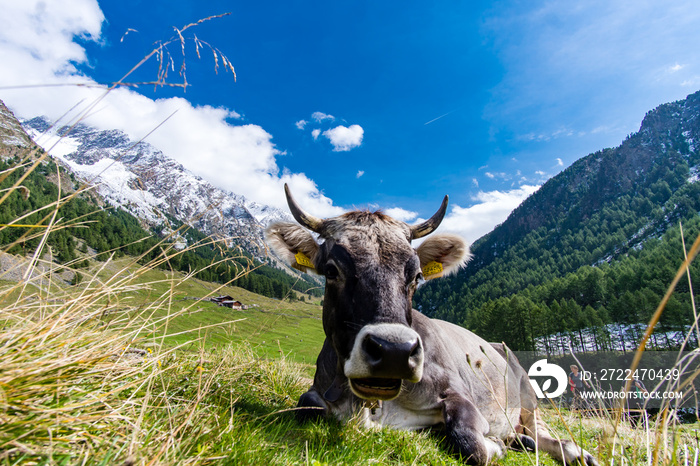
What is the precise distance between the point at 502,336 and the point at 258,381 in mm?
109034

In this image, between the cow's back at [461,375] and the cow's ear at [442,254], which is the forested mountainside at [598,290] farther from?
the cow's ear at [442,254]

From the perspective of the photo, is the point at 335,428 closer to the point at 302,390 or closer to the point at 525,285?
the point at 302,390

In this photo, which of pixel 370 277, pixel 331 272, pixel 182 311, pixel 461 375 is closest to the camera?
pixel 182 311

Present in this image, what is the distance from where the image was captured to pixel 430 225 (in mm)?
5605

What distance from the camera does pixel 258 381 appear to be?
5.62 m

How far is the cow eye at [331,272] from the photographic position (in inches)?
172

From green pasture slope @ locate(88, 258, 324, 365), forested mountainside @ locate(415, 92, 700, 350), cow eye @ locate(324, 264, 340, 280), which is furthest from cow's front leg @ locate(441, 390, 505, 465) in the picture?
forested mountainside @ locate(415, 92, 700, 350)

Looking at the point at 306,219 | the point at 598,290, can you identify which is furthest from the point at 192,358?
the point at 598,290

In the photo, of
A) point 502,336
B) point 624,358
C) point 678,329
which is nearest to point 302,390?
point 624,358

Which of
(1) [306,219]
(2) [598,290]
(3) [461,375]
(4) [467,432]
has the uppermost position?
(1) [306,219]

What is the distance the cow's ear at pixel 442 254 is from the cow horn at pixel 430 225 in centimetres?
21

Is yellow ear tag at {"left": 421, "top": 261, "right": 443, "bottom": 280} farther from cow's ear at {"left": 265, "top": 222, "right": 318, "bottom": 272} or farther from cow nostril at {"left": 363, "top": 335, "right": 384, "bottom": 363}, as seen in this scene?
cow nostril at {"left": 363, "top": 335, "right": 384, "bottom": 363}

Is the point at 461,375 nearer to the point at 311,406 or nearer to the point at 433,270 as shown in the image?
the point at 433,270

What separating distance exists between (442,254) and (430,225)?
671mm
